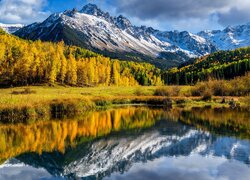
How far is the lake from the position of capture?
27906mm

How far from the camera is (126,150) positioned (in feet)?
122

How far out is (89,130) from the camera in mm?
51625

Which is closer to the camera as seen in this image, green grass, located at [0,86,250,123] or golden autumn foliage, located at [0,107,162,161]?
golden autumn foliage, located at [0,107,162,161]

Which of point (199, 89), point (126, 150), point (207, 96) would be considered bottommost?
point (126, 150)

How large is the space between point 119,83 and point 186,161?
153 m

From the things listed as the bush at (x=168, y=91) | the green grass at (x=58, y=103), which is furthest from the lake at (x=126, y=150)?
the bush at (x=168, y=91)

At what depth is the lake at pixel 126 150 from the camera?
91.6 feet

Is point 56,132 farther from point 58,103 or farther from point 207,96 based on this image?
point 207,96

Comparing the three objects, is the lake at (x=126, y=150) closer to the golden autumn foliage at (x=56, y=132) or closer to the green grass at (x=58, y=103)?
the golden autumn foliage at (x=56, y=132)

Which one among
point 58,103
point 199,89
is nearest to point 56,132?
point 58,103

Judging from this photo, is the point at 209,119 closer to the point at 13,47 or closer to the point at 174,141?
the point at 174,141

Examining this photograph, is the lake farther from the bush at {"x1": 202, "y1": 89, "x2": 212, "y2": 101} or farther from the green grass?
the bush at {"x1": 202, "y1": 89, "x2": 212, "y2": 101}

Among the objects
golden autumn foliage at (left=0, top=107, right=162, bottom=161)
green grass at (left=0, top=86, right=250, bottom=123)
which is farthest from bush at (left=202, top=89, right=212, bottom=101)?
golden autumn foliage at (left=0, top=107, right=162, bottom=161)

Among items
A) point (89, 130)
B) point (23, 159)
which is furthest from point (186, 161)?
point (89, 130)
